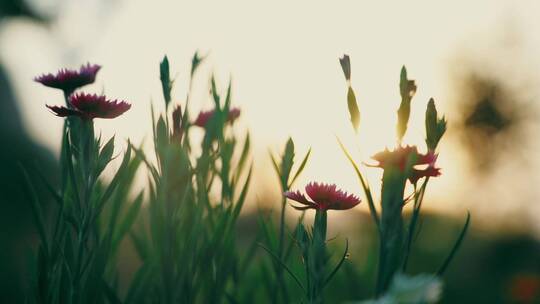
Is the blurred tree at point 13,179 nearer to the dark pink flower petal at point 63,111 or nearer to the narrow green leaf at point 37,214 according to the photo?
the narrow green leaf at point 37,214

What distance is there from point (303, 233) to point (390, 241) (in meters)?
0.13

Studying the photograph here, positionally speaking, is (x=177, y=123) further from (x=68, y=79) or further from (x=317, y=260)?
(x=317, y=260)

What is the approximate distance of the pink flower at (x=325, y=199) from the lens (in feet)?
2.30

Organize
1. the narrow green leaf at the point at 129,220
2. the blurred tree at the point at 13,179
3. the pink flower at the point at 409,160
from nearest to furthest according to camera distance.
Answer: the pink flower at the point at 409,160, the narrow green leaf at the point at 129,220, the blurred tree at the point at 13,179

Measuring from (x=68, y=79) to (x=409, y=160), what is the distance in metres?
0.56

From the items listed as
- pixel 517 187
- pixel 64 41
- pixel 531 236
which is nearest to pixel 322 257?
pixel 531 236

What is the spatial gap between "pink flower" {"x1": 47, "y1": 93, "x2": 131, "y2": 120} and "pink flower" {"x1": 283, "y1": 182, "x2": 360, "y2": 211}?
0.28m

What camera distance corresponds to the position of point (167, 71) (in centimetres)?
86

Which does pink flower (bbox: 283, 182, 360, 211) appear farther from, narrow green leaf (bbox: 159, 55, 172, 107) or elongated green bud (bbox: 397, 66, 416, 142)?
narrow green leaf (bbox: 159, 55, 172, 107)

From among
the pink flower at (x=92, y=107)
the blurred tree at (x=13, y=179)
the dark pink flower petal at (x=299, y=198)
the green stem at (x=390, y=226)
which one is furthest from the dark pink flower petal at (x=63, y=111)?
the blurred tree at (x=13, y=179)

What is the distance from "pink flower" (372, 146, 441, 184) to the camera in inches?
24.3

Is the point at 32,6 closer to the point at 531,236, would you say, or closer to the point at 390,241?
the point at 531,236

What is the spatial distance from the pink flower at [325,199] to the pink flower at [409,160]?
0.25ft

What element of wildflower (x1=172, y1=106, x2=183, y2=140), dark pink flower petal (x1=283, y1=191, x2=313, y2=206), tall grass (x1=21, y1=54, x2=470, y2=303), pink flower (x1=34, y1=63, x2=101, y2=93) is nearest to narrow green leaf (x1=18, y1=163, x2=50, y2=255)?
tall grass (x1=21, y1=54, x2=470, y2=303)
